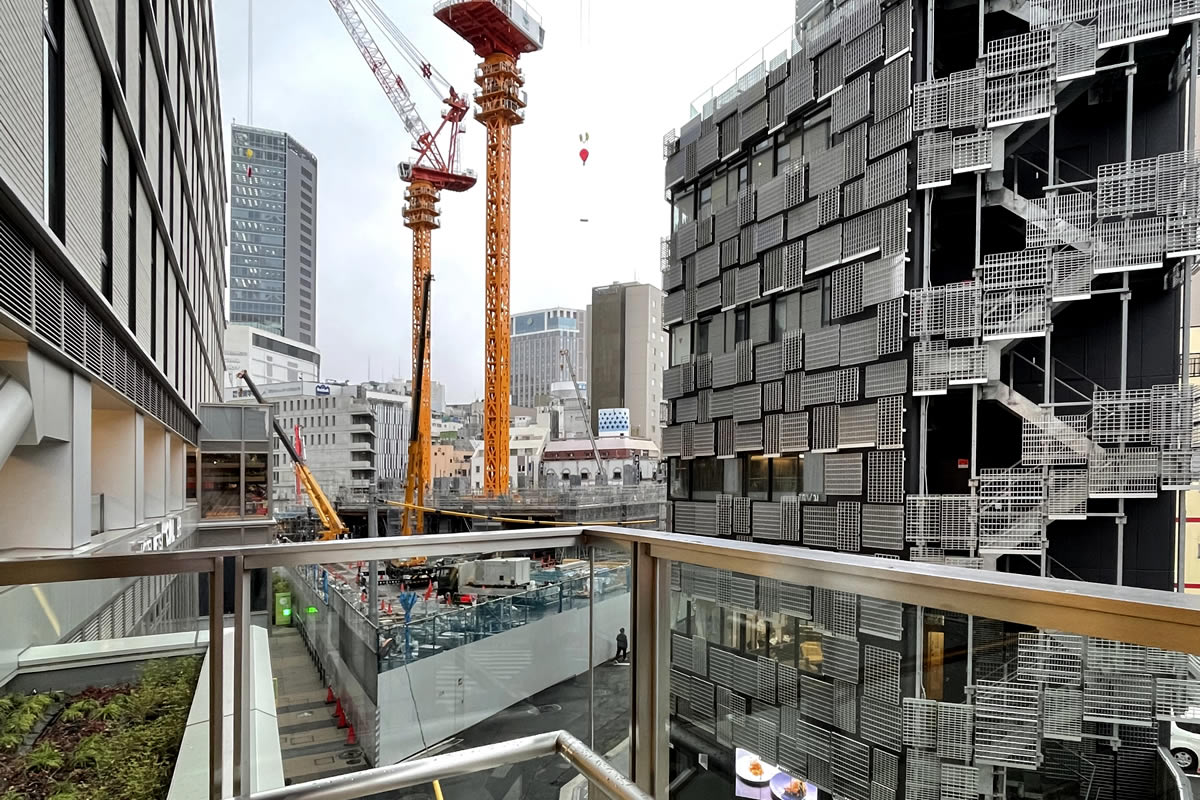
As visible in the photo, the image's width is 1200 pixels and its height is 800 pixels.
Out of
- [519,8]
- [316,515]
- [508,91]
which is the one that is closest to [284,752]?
[316,515]

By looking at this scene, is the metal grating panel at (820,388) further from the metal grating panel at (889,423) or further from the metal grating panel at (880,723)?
the metal grating panel at (880,723)

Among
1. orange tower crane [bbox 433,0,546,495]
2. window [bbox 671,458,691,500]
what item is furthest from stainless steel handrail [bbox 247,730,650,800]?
orange tower crane [bbox 433,0,546,495]

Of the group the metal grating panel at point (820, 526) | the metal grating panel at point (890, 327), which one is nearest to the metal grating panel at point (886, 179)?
the metal grating panel at point (890, 327)

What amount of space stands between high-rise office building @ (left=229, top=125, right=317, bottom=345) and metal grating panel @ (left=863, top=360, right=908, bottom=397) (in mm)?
59003

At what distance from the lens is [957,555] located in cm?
970

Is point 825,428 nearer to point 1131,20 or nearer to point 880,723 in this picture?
point 1131,20

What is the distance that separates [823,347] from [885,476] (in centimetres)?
236

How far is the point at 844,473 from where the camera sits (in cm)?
1074

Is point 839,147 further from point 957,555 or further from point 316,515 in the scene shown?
point 316,515

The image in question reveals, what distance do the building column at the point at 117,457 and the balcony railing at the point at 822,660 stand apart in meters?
6.53

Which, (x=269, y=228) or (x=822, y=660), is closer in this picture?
(x=822, y=660)

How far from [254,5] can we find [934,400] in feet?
149

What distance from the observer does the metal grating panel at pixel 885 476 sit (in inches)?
393

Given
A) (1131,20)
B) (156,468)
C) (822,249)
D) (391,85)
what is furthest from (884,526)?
(391,85)
